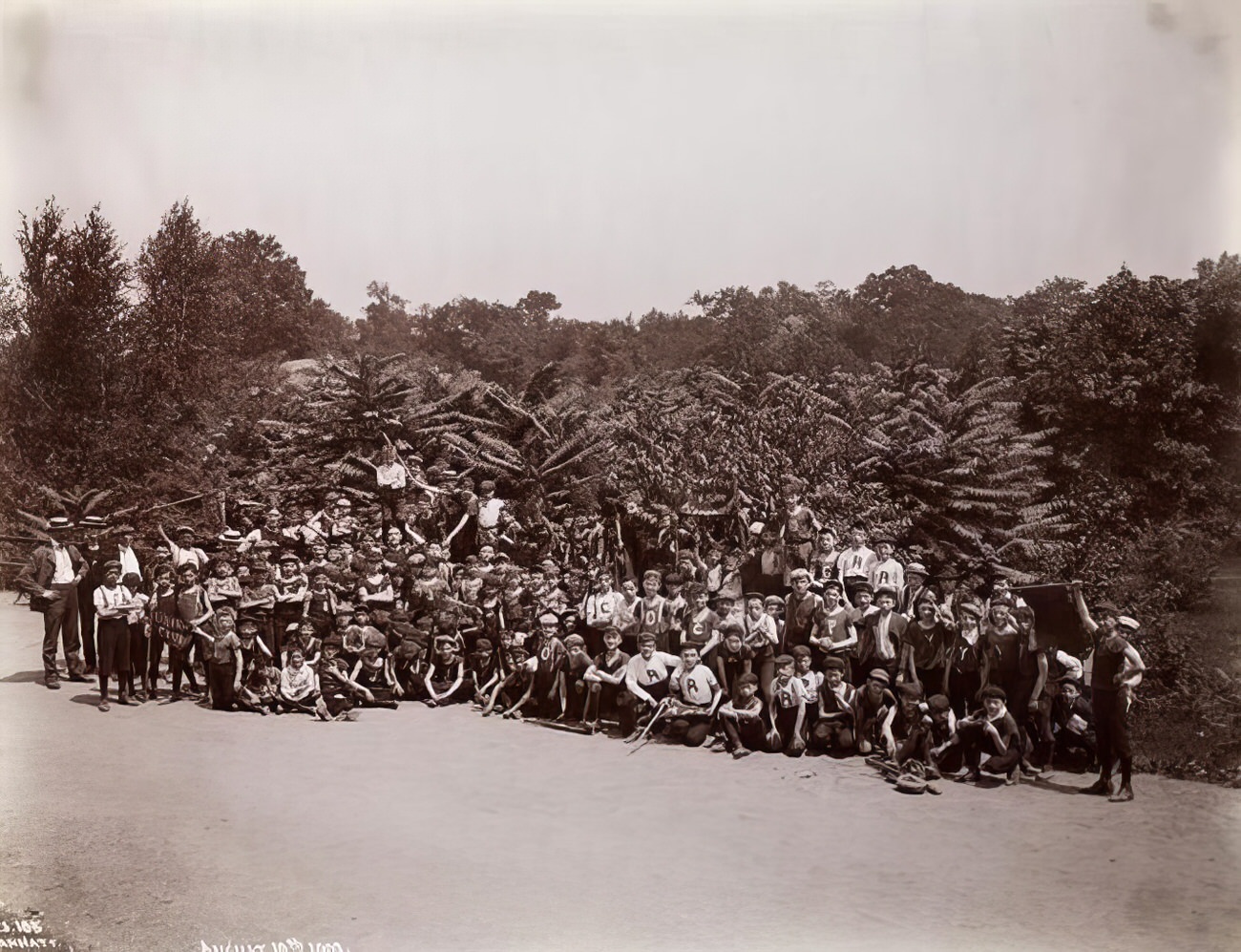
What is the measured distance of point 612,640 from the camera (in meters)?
8.30

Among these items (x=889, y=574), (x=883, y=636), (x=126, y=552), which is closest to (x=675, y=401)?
(x=889, y=574)

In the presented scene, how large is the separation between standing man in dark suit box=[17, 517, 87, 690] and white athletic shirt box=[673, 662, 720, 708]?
5291 mm

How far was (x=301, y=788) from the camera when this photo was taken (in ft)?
24.1

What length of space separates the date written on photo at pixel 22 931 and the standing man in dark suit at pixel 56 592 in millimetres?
3146

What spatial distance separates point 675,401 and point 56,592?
586 centimetres

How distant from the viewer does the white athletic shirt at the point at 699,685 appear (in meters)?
7.97

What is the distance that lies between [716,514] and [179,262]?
5238 mm

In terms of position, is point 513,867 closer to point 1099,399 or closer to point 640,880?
point 640,880

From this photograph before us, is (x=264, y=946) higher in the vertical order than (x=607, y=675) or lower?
lower

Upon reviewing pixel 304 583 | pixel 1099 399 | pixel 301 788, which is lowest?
pixel 301 788

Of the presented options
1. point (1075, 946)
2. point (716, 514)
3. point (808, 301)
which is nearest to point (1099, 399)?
point (808, 301)

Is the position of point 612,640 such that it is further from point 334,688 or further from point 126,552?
point 126,552

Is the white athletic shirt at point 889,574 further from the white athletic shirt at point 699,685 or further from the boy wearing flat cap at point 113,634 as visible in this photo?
the boy wearing flat cap at point 113,634

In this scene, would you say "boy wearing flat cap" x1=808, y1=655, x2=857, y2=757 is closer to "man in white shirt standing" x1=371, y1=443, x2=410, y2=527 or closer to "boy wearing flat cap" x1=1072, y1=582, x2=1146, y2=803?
"boy wearing flat cap" x1=1072, y1=582, x2=1146, y2=803
